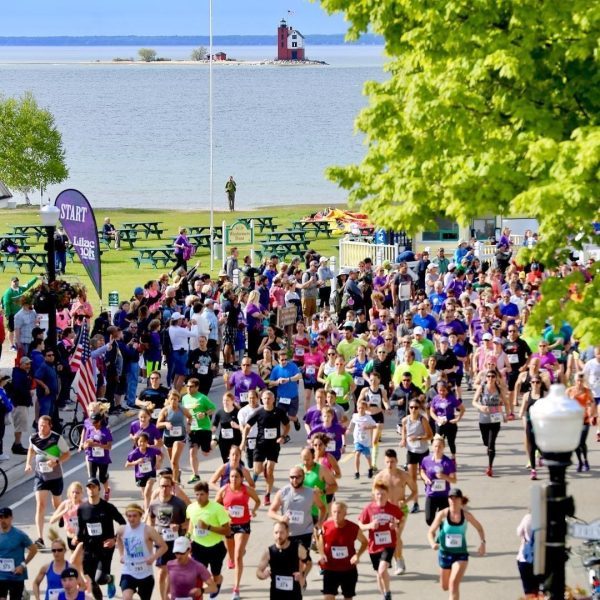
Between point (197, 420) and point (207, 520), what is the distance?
15.5ft

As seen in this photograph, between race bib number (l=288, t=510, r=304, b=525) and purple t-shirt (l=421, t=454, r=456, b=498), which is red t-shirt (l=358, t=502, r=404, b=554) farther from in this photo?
purple t-shirt (l=421, t=454, r=456, b=498)

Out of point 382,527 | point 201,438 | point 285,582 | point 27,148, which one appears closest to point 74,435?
point 201,438

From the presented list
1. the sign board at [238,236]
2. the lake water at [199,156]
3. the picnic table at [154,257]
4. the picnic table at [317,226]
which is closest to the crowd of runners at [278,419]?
the sign board at [238,236]

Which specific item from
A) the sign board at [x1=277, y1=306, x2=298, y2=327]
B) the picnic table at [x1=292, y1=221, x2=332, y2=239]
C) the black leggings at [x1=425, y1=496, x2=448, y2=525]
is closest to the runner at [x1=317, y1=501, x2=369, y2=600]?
the black leggings at [x1=425, y1=496, x2=448, y2=525]

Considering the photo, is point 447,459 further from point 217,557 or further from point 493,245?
point 493,245

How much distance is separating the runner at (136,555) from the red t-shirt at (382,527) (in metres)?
2.22

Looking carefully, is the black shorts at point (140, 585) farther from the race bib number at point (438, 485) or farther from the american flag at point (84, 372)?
the american flag at point (84, 372)

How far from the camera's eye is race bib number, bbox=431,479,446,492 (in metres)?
16.3

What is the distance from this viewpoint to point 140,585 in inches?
554

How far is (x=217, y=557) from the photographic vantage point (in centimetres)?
1473

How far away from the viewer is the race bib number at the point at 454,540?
14.5 meters

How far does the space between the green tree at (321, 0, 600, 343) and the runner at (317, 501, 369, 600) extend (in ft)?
9.96

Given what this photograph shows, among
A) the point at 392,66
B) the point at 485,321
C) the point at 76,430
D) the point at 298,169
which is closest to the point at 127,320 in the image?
the point at 76,430

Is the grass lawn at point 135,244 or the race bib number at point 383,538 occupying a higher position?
the grass lawn at point 135,244
